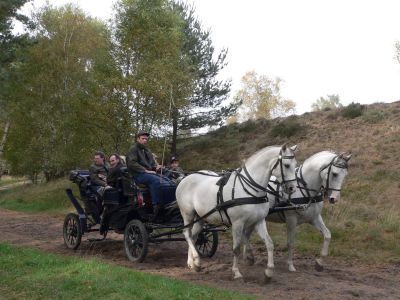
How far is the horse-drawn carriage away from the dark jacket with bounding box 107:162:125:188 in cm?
9

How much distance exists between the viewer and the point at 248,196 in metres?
7.30

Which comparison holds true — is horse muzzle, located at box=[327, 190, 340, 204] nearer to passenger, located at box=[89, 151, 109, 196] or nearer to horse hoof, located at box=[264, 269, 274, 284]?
horse hoof, located at box=[264, 269, 274, 284]

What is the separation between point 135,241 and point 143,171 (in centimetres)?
138

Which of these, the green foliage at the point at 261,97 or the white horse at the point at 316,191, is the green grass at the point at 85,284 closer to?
the white horse at the point at 316,191

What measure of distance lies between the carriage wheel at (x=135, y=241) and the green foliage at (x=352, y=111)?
1804cm

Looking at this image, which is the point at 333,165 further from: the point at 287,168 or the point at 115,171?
the point at 115,171

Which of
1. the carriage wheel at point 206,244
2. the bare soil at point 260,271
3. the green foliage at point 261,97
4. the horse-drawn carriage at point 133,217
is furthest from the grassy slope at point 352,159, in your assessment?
the green foliage at point 261,97

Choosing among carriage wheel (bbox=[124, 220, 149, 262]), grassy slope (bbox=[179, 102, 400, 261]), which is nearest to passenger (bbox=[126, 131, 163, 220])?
carriage wheel (bbox=[124, 220, 149, 262])

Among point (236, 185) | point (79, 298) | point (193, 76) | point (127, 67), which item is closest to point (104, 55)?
point (127, 67)

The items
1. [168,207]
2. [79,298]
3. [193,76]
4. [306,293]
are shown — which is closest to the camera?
[79,298]

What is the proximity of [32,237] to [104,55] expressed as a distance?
9.88 metres

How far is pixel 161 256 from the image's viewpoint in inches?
387

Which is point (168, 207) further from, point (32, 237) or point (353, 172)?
point (353, 172)

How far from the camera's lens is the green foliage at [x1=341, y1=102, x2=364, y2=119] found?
80.0 ft
